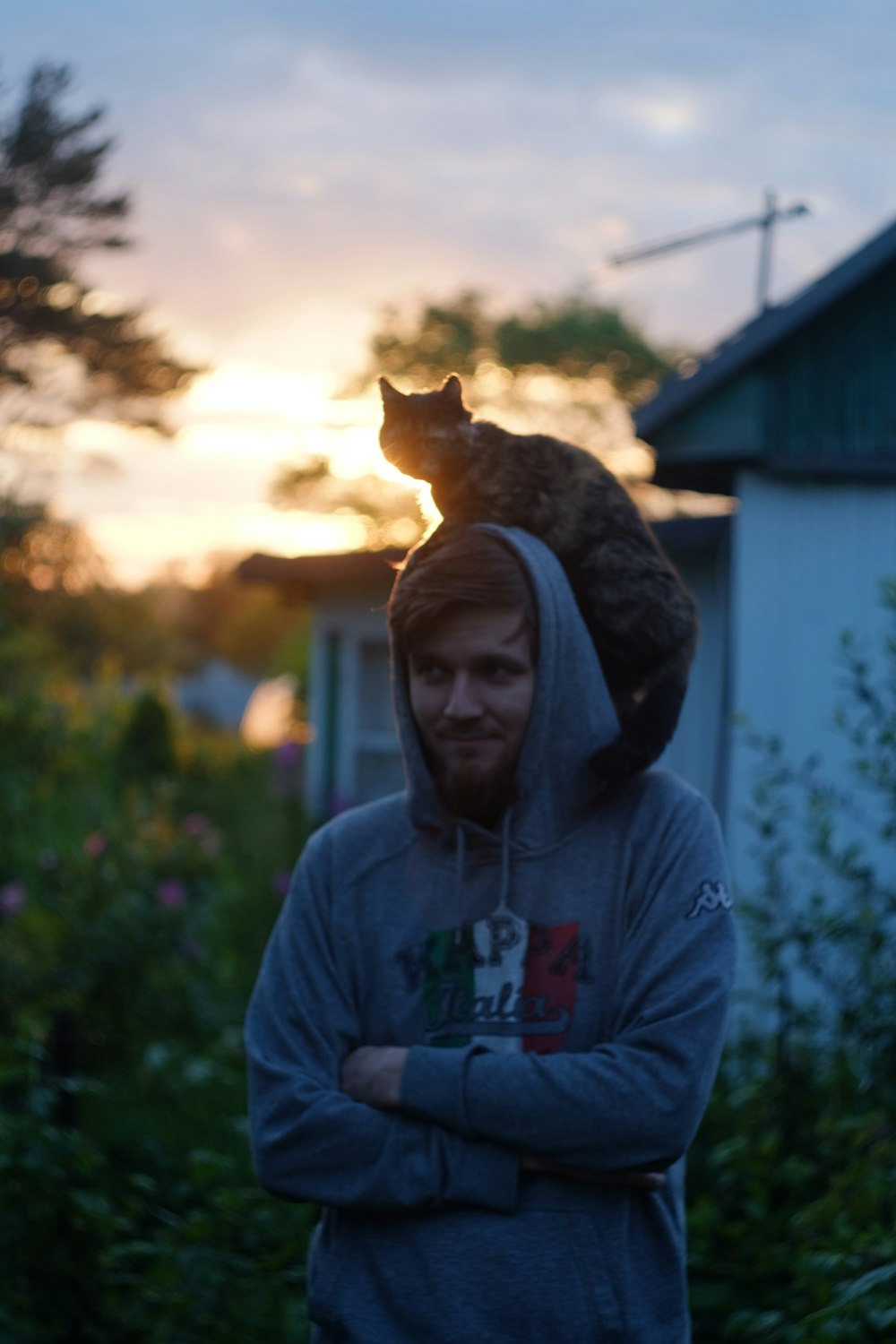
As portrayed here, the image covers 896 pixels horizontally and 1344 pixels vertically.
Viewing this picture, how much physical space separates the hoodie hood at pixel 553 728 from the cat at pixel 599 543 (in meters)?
0.12

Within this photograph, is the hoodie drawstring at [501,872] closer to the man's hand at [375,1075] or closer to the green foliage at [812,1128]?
the man's hand at [375,1075]

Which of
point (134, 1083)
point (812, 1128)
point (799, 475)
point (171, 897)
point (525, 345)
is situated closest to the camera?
point (812, 1128)

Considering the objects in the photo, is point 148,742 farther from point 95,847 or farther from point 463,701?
point 463,701

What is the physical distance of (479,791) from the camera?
2281mm

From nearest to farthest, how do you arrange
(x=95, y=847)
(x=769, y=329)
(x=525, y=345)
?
(x=95, y=847) < (x=769, y=329) < (x=525, y=345)

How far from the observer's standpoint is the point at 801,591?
7.56 metres

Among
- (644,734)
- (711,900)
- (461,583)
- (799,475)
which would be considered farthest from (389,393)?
(799,475)

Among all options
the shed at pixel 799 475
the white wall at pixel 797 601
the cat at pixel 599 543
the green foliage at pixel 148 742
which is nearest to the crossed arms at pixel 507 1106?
the cat at pixel 599 543

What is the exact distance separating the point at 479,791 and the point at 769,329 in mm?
5393

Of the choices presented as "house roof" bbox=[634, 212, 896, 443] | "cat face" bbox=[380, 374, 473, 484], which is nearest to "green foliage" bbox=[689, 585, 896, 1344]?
"cat face" bbox=[380, 374, 473, 484]

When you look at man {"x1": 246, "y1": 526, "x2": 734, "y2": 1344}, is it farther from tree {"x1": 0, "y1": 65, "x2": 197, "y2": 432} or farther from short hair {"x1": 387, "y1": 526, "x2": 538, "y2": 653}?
tree {"x1": 0, "y1": 65, "x2": 197, "y2": 432}

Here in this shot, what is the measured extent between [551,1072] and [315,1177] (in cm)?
40

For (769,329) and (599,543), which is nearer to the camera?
(599,543)

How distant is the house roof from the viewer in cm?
706
